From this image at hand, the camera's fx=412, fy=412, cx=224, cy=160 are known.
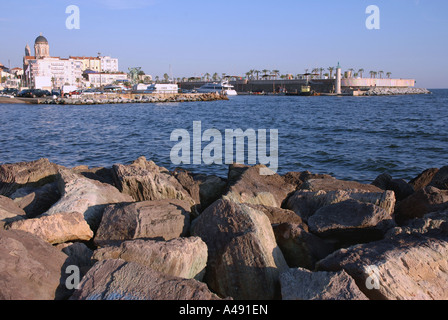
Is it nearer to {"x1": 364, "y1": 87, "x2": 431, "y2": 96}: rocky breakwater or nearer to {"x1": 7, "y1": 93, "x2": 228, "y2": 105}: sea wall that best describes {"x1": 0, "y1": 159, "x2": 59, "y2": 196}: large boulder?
{"x1": 7, "y1": 93, "x2": 228, "y2": 105}: sea wall

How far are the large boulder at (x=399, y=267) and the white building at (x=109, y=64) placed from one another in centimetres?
17270

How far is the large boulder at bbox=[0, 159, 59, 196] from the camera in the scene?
745 cm

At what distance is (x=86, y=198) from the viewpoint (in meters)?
5.85

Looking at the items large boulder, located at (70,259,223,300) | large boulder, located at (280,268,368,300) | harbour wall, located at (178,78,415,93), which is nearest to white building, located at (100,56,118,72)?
harbour wall, located at (178,78,415,93)

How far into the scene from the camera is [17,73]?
138250mm

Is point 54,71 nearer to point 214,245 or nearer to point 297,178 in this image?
point 297,178

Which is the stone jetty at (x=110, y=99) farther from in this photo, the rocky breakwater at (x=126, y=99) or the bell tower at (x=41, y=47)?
the bell tower at (x=41, y=47)

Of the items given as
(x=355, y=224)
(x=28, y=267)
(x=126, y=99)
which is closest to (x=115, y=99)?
(x=126, y=99)

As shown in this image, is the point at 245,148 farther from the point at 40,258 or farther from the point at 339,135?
the point at 40,258

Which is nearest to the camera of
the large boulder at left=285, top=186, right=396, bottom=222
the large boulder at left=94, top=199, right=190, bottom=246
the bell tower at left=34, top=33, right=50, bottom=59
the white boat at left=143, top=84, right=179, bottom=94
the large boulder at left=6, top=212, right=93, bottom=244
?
the large boulder at left=6, top=212, right=93, bottom=244

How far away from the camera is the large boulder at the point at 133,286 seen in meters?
3.51

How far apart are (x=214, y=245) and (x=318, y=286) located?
4.62 feet

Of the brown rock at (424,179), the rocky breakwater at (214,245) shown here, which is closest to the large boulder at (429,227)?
the rocky breakwater at (214,245)

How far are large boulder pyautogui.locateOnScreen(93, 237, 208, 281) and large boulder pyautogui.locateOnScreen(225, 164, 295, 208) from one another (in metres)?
2.23
